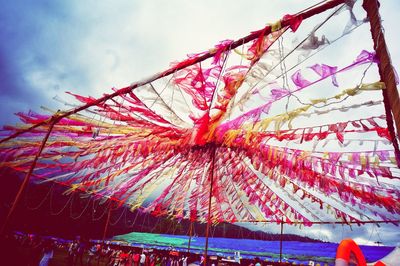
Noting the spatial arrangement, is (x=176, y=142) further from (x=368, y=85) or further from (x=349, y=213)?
(x=349, y=213)

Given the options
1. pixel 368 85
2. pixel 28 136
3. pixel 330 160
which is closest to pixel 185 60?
pixel 368 85

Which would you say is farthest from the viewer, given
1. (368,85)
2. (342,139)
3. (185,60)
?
(342,139)

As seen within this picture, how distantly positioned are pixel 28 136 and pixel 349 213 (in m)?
6.71

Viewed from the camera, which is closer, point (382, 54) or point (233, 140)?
point (382, 54)

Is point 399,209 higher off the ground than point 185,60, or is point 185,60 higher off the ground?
point 185,60

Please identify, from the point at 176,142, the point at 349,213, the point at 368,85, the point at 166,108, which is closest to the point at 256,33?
the point at 368,85

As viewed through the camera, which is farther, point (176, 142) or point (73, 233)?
point (73, 233)

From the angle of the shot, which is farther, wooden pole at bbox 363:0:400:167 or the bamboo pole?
the bamboo pole

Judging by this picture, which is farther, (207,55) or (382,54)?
(207,55)

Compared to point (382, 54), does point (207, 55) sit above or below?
above

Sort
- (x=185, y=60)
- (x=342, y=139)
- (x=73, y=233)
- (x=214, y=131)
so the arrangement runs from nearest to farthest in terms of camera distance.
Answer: (x=185, y=60) → (x=342, y=139) → (x=214, y=131) → (x=73, y=233)

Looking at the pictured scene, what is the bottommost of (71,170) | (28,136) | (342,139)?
(71,170)

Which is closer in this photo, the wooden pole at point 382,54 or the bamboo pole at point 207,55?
the wooden pole at point 382,54

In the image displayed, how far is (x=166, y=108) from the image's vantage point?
10.6 feet
